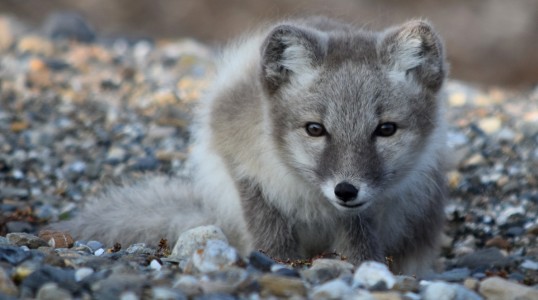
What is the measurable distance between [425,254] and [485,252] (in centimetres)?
37

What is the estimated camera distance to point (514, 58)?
42.8 ft

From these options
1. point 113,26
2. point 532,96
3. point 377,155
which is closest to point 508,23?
point 532,96

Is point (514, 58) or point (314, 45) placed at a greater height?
point (514, 58)

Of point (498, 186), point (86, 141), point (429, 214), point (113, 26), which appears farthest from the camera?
point (113, 26)

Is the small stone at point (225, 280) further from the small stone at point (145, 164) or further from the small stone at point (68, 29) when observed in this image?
the small stone at point (68, 29)

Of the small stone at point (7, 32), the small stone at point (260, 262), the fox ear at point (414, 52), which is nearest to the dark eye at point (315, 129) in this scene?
the fox ear at point (414, 52)

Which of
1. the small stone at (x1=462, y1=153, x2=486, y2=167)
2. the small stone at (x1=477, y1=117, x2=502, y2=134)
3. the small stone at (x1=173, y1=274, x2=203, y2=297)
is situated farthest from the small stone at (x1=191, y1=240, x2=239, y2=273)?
the small stone at (x1=477, y1=117, x2=502, y2=134)

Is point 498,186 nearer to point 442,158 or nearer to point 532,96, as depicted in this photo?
point 442,158

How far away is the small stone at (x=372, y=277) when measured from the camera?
10.6 feet

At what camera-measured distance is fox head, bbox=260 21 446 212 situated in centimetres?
395

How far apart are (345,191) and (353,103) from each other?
0.47 meters

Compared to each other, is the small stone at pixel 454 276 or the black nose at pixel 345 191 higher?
the black nose at pixel 345 191

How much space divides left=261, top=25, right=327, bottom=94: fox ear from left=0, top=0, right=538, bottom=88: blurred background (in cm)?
714

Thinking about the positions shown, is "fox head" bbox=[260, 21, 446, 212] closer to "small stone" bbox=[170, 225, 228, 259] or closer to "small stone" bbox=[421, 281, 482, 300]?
"small stone" bbox=[170, 225, 228, 259]
